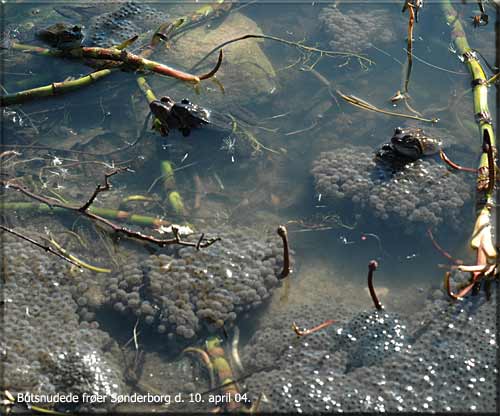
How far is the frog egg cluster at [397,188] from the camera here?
3.69m

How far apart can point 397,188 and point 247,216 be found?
1.03m

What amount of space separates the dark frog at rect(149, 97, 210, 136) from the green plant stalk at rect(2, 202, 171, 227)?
0.78 metres

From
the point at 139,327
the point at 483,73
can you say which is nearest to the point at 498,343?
the point at 139,327

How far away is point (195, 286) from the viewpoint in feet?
10.7

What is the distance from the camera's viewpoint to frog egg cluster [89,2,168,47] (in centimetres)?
481

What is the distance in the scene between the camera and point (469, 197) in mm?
3785

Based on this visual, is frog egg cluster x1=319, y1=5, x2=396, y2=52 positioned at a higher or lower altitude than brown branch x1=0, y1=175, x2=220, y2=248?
higher

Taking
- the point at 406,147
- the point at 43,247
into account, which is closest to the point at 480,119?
the point at 406,147

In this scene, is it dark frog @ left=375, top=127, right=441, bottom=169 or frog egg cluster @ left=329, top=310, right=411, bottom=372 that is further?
dark frog @ left=375, top=127, right=441, bottom=169

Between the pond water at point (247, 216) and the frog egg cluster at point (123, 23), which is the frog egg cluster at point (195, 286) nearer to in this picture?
the pond water at point (247, 216)

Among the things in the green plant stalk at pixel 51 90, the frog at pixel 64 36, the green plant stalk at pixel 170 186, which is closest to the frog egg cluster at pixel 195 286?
the green plant stalk at pixel 170 186

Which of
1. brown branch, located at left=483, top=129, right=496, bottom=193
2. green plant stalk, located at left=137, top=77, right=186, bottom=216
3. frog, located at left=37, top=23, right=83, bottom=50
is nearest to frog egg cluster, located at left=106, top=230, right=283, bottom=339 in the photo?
green plant stalk, located at left=137, top=77, right=186, bottom=216

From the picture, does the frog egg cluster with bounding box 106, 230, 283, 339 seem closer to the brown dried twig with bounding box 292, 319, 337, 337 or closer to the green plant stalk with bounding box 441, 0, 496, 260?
the brown dried twig with bounding box 292, 319, 337, 337

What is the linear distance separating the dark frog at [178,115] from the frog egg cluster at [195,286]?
43.7 inches
